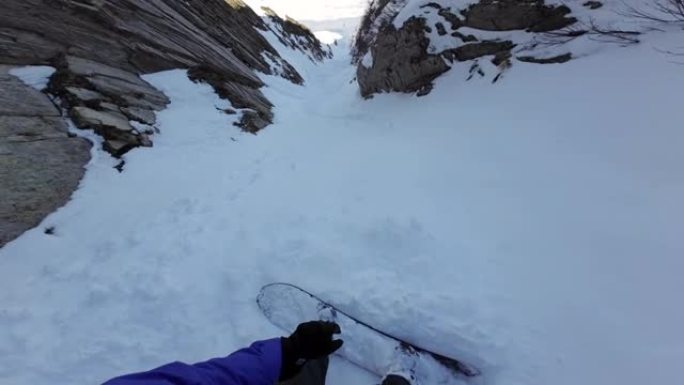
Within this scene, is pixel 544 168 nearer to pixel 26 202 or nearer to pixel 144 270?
pixel 144 270

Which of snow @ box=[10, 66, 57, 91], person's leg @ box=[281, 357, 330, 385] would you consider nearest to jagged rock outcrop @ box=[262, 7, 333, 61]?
snow @ box=[10, 66, 57, 91]

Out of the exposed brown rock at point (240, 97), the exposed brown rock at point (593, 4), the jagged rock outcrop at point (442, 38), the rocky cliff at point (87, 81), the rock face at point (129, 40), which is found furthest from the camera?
the exposed brown rock at point (240, 97)

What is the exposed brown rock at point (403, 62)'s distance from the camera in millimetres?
11102

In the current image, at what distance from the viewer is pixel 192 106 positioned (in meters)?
9.71

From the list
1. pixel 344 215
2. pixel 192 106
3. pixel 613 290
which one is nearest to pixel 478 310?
pixel 613 290

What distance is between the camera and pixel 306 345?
10.4 feet

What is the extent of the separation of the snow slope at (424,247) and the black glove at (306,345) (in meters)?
0.35

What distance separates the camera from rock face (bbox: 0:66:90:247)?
16.0 feet

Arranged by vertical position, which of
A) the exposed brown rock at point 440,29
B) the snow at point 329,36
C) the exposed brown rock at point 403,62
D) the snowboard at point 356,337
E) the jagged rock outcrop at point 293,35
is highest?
the exposed brown rock at point 440,29

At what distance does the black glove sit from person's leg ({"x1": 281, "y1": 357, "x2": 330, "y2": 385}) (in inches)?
2.6

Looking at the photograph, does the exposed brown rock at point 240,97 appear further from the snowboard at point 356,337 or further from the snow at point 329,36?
the snow at point 329,36

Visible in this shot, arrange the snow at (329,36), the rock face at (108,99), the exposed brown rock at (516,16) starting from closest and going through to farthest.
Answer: the rock face at (108,99), the exposed brown rock at (516,16), the snow at (329,36)

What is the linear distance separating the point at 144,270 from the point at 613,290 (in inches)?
177

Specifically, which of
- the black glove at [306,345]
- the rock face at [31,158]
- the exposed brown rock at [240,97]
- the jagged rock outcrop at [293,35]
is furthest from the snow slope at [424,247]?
the jagged rock outcrop at [293,35]
